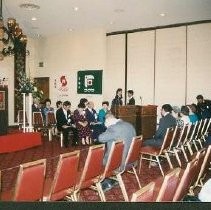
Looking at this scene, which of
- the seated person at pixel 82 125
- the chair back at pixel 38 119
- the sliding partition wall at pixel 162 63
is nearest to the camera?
the seated person at pixel 82 125

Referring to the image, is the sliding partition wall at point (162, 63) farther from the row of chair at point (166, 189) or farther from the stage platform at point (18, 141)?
the row of chair at point (166, 189)

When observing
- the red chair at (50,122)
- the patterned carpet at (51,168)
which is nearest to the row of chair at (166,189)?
the patterned carpet at (51,168)

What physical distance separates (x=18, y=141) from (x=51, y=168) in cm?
257

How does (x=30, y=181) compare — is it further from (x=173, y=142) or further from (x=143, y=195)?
(x=173, y=142)

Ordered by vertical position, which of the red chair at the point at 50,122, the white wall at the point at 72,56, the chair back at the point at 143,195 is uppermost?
the white wall at the point at 72,56

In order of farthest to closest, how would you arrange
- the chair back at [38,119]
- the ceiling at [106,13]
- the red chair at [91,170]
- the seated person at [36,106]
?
the seated person at [36,106] < the chair back at [38,119] < the ceiling at [106,13] < the red chair at [91,170]

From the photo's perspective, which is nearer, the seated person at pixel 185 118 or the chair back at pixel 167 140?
the chair back at pixel 167 140

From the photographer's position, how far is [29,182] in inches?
109

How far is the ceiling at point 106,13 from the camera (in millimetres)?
9672

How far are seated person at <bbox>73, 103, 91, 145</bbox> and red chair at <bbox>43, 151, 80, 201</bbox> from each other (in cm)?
614

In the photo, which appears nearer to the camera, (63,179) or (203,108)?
(63,179)

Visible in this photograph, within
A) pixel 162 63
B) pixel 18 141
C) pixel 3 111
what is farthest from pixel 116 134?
pixel 162 63

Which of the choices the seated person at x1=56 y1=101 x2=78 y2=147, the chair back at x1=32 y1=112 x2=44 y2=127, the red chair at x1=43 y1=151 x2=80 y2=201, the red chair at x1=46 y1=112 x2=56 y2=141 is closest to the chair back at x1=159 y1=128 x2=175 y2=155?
the red chair at x1=43 y1=151 x2=80 y2=201

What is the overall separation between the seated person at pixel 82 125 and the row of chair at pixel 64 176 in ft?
16.8
